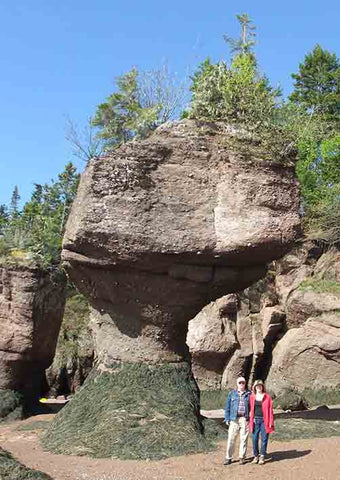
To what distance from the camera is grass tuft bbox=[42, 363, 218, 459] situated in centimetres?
845

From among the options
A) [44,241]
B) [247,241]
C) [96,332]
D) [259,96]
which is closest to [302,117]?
[259,96]

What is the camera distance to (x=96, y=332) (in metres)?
10.6

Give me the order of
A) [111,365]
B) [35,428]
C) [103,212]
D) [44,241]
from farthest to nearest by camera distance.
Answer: [44,241] → [35,428] → [111,365] → [103,212]

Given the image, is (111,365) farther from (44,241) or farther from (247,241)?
(44,241)

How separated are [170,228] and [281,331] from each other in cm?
1410

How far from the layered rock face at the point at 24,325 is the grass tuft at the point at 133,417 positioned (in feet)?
12.5

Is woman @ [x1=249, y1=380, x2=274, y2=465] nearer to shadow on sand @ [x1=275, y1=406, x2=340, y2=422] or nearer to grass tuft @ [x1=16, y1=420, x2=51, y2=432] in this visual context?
grass tuft @ [x1=16, y1=420, x2=51, y2=432]

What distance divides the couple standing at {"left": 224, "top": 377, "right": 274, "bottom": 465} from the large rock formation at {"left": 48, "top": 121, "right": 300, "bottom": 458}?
2002 millimetres

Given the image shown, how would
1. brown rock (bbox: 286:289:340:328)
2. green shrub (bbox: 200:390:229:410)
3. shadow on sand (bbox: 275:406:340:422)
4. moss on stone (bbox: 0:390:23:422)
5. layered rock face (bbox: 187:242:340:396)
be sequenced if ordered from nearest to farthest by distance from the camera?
moss on stone (bbox: 0:390:23:422)
shadow on sand (bbox: 275:406:340:422)
layered rock face (bbox: 187:242:340:396)
green shrub (bbox: 200:390:229:410)
brown rock (bbox: 286:289:340:328)

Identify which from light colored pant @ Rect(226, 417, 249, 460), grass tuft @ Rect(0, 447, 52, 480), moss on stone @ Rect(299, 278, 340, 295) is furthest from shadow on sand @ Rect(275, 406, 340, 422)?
grass tuft @ Rect(0, 447, 52, 480)

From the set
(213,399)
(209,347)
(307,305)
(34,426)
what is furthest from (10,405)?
(307,305)

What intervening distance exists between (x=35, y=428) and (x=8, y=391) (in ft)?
7.36

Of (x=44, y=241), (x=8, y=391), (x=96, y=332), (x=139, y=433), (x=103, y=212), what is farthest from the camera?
(x=44, y=241)

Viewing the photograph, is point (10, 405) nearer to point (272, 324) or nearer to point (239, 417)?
point (239, 417)
